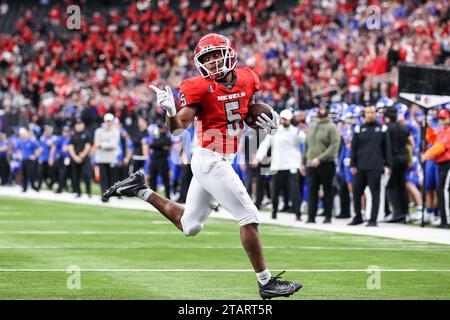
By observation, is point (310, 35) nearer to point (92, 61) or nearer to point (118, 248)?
point (92, 61)

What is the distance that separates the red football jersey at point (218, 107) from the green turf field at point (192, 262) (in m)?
1.22

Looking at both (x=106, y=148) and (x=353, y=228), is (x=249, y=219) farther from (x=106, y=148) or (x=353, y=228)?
(x=106, y=148)

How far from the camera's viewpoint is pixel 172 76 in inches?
1339

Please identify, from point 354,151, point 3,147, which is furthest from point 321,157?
point 3,147

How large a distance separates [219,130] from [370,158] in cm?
813

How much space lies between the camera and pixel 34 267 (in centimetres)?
1009

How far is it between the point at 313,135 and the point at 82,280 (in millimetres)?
8211

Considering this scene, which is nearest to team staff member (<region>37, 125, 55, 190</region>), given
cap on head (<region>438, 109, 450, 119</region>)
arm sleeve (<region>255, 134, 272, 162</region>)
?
arm sleeve (<region>255, 134, 272, 162</region>)

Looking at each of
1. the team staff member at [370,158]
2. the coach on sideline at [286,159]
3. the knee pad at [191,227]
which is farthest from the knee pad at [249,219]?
the coach on sideline at [286,159]

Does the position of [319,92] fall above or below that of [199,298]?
above

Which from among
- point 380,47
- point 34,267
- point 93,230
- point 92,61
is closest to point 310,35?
point 380,47

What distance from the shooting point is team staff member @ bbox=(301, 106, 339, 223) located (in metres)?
16.5

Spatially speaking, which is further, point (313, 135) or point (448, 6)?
point (448, 6)

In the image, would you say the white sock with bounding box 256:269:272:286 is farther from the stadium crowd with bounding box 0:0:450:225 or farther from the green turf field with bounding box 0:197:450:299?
the stadium crowd with bounding box 0:0:450:225
